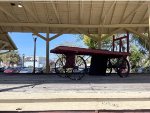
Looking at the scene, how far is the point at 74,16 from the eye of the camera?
22.1 meters

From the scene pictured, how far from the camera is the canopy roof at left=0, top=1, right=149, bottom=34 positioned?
66.6 feet

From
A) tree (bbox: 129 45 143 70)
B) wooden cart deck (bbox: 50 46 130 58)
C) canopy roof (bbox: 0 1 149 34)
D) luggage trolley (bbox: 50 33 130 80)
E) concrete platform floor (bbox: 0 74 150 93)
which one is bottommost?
concrete platform floor (bbox: 0 74 150 93)

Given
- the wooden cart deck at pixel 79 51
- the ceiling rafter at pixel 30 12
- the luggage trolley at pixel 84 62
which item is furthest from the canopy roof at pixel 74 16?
the wooden cart deck at pixel 79 51

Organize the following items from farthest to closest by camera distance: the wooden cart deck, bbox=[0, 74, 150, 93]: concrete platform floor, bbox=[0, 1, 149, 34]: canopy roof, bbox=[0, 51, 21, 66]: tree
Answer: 1. bbox=[0, 51, 21, 66]: tree
2. bbox=[0, 1, 149, 34]: canopy roof
3. the wooden cart deck
4. bbox=[0, 74, 150, 93]: concrete platform floor

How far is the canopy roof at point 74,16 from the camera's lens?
20303 mm

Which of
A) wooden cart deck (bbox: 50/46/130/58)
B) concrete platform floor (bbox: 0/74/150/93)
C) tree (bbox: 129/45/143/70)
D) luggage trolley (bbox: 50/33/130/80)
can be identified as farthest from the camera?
tree (bbox: 129/45/143/70)

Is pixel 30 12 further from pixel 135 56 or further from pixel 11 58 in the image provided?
pixel 11 58

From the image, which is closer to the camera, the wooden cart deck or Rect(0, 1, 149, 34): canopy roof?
the wooden cart deck

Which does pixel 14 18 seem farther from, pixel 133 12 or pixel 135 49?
pixel 135 49

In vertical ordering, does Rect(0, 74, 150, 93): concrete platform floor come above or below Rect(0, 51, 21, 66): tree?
below

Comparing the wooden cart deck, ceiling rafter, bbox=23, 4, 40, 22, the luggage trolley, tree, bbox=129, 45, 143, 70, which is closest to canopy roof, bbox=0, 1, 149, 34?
ceiling rafter, bbox=23, 4, 40, 22

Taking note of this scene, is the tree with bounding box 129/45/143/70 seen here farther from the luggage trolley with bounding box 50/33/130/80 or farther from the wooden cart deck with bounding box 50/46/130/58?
the wooden cart deck with bounding box 50/46/130/58

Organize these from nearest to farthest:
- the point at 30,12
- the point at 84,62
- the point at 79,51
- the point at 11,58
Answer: the point at 79,51 → the point at 84,62 → the point at 30,12 → the point at 11,58

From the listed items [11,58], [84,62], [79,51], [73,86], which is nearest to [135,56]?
[84,62]
